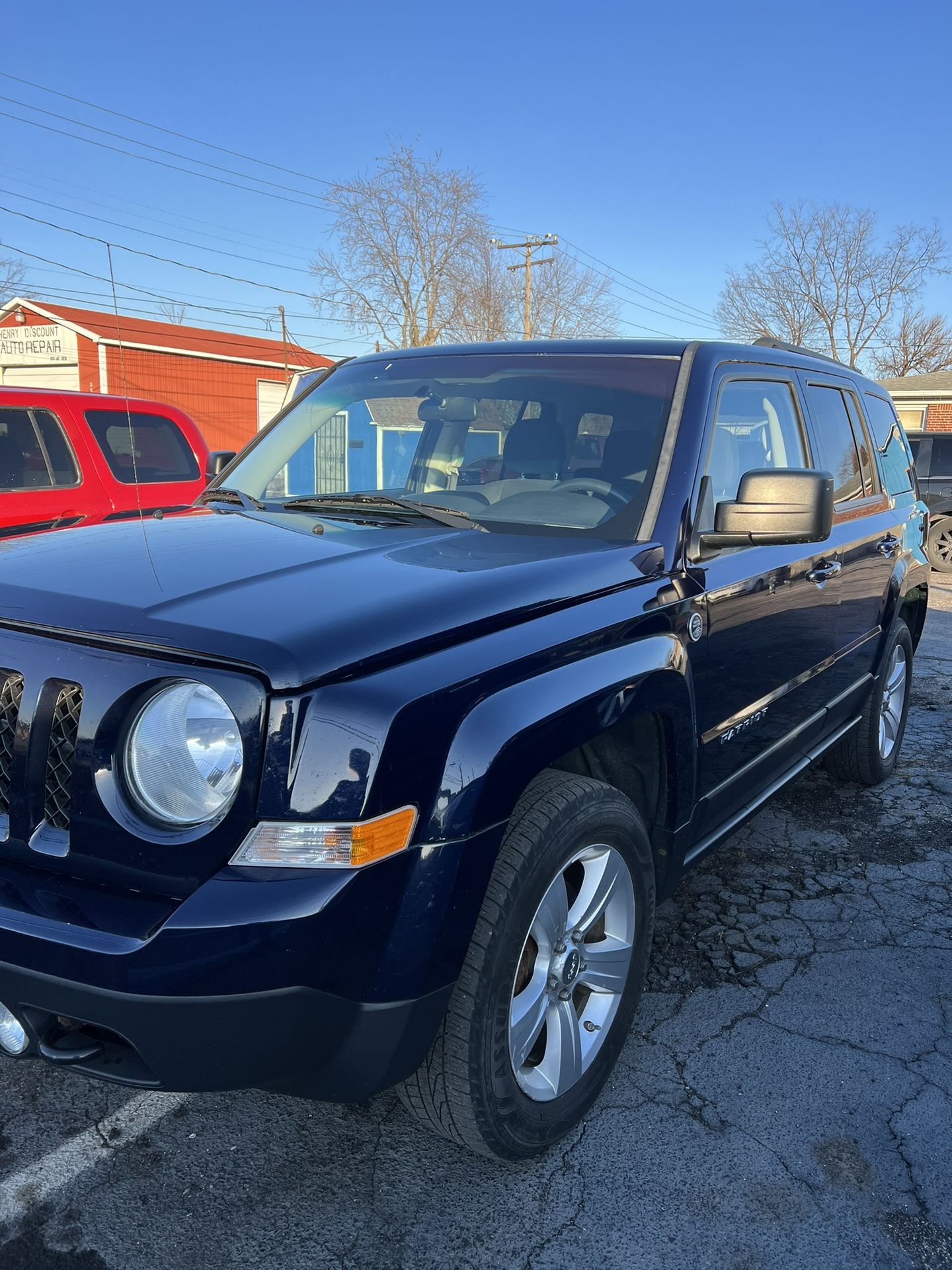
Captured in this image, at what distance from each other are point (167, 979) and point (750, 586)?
202 centimetres

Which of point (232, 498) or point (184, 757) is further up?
point (232, 498)

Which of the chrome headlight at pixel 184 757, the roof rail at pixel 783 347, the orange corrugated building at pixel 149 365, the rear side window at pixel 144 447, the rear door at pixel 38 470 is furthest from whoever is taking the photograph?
the orange corrugated building at pixel 149 365

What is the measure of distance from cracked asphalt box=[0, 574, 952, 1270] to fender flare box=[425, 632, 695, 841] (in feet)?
3.00

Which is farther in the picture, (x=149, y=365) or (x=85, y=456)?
(x=149, y=365)

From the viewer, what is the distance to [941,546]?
552 inches

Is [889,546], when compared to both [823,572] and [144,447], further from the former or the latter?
[144,447]

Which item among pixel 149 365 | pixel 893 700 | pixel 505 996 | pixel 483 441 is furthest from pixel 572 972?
pixel 149 365

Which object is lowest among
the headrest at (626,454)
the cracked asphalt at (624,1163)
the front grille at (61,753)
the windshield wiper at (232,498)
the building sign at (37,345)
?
the cracked asphalt at (624,1163)

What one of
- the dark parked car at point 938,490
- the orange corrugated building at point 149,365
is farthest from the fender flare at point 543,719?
the orange corrugated building at point 149,365

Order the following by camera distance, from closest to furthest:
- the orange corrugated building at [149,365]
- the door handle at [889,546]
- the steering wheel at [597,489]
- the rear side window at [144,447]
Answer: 1. the steering wheel at [597,489]
2. the door handle at [889,546]
3. the rear side window at [144,447]
4. the orange corrugated building at [149,365]

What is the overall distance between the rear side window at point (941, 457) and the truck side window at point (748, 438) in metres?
11.9

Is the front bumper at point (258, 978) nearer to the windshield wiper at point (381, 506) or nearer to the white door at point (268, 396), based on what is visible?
the windshield wiper at point (381, 506)

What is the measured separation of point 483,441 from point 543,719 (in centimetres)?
145

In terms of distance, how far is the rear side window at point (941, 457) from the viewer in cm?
1414
